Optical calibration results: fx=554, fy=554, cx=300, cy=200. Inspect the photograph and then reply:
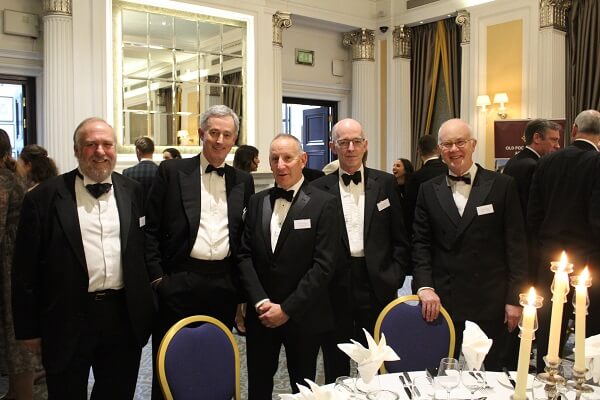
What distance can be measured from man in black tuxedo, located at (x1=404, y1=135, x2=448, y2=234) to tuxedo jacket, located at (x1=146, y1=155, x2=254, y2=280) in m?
2.34

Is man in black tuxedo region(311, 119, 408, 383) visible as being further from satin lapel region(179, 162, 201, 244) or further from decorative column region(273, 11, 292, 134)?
decorative column region(273, 11, 292, 134)

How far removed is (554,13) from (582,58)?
69 centimetres

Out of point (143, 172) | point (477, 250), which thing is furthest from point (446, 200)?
point (143, 172)

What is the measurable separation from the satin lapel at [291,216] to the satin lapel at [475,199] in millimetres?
743

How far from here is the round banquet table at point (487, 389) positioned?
5.28 feet

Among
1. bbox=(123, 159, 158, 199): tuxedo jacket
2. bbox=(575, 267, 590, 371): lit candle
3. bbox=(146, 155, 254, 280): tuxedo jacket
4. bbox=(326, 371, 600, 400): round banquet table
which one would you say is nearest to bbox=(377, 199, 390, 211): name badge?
bbox=(146, 155, 254, 280): tuxedo jacket

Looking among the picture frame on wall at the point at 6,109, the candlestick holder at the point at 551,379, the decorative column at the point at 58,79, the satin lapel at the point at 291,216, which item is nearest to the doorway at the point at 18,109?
the picture frame on wall at the point at 6,109

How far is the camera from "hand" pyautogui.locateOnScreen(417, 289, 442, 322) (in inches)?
96.4

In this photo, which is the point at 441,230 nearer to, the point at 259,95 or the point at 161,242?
the point at 161,242

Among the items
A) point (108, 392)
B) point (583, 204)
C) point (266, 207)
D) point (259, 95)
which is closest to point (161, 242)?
point (266, 207)

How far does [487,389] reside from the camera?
5.94 ft

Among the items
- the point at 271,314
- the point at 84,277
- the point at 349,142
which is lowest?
the point at 271,314

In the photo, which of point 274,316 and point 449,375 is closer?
point 449,375

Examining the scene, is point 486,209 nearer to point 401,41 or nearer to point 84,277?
point 84,277
